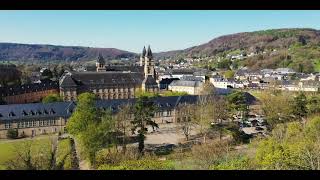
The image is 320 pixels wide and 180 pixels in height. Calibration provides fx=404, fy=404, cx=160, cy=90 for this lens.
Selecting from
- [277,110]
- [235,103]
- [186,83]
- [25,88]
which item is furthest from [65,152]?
[186,83]

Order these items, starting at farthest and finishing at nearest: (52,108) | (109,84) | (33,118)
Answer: (109,84) → (52,108) → (33,118)

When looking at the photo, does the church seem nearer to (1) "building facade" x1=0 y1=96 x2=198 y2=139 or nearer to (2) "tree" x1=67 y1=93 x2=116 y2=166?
(1) "building facade" x1=0 y1=96 x2=198 y2=139

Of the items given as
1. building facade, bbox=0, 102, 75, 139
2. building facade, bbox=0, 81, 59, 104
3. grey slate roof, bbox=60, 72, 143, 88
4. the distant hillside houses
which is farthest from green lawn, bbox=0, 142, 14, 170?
the distant hillside houses

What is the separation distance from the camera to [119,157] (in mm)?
15531

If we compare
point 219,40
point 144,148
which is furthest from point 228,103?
point 219,40

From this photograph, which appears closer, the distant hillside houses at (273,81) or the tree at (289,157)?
the tree at (289,157)

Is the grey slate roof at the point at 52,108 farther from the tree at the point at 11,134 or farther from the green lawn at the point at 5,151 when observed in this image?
the green lawn at the point at 5,151

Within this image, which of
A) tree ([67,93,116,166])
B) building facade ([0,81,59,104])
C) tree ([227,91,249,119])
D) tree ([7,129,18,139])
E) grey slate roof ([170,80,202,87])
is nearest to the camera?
tree ([67,93,116,166])

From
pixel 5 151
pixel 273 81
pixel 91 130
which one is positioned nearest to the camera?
pixel 91 130

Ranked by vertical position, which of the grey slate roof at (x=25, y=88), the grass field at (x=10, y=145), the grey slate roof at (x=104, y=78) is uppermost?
the grey slate roof at (x=104, y=78)

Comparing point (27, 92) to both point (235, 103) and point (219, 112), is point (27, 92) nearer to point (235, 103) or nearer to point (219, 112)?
point (219, 112)

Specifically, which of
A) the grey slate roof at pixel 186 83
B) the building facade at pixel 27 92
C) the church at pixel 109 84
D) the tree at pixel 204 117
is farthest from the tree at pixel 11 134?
the grey slate roof at pixel 186 83

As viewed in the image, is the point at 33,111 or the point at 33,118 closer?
the point at 33,118

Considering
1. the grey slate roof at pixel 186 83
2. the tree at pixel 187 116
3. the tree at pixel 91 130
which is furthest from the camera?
the grey slate roof at pixel 186 83
